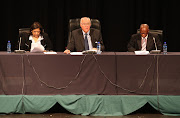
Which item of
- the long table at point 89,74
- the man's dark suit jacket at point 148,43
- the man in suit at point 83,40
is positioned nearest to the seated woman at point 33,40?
the man in suit at point 83,40

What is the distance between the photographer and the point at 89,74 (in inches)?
174

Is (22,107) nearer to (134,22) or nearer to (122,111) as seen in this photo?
(122,111)

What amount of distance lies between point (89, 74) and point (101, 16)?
2.70 metres

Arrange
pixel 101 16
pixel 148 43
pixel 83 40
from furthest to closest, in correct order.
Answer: pixel 101 16, pixel 148 43, pixel 83 40

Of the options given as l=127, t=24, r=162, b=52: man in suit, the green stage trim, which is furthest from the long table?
l=127, t=24, r=162, b=52: man in suit

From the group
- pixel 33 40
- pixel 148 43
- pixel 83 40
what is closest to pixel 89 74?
pixel 83 40

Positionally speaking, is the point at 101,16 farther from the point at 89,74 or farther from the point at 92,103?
the point at 92,103

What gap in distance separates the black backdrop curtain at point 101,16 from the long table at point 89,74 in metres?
2.55

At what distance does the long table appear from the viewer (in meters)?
4.39

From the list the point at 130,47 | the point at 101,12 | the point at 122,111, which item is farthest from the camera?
the point at 101,12

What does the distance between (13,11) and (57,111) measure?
10.3 feet

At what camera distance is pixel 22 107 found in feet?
14.5

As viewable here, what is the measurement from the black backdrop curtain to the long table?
2.55 metres

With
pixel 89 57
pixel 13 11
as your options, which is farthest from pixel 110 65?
pixel 13 11
